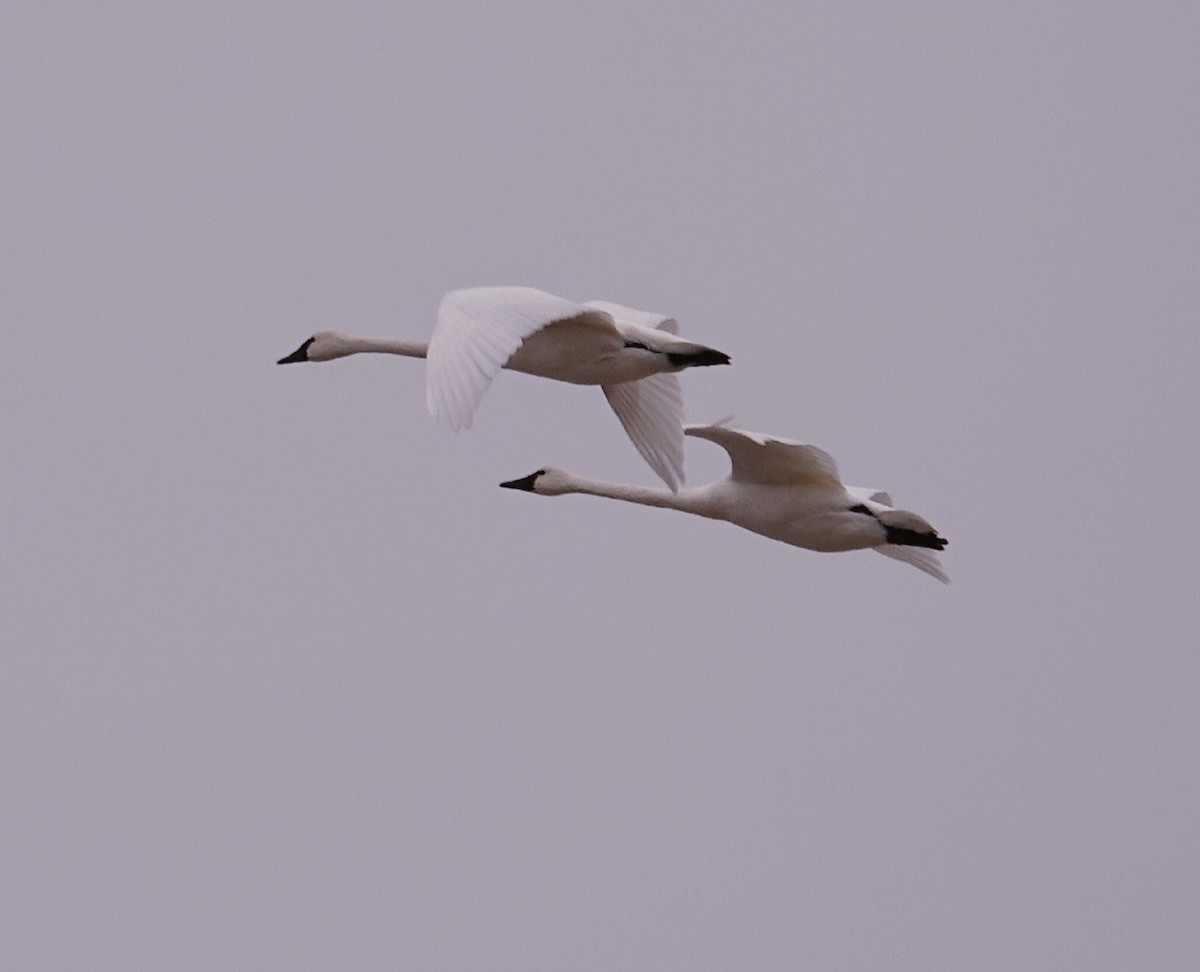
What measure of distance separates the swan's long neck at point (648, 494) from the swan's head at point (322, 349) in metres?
1.54

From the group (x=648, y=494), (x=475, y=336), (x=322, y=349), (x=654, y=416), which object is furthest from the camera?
(x=322, y=349)

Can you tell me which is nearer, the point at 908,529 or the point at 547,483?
the point at 908,529

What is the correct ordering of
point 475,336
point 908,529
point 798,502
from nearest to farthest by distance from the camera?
1. point 475,336
2. point 908,529
3. point 798,502

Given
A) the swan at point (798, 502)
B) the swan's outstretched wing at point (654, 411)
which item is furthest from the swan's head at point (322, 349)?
the swan at point (798, 502)

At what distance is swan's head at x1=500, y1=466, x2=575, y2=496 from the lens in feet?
73.4

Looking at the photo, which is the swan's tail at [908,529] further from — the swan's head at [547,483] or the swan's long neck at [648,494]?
the swan's head at [547,483]

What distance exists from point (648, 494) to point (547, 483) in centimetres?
116

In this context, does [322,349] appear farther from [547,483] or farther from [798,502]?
[798,502]

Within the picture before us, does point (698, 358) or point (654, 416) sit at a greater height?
point (698, 358)

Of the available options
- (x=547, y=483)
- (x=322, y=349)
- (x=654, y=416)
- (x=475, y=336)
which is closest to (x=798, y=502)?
(x=654, y=416)

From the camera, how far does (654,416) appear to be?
822 inches

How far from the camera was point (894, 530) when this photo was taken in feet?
66.7

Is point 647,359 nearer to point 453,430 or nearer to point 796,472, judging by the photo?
point 796,472

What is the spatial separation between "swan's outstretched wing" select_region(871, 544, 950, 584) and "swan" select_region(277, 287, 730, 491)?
4.46 feet
